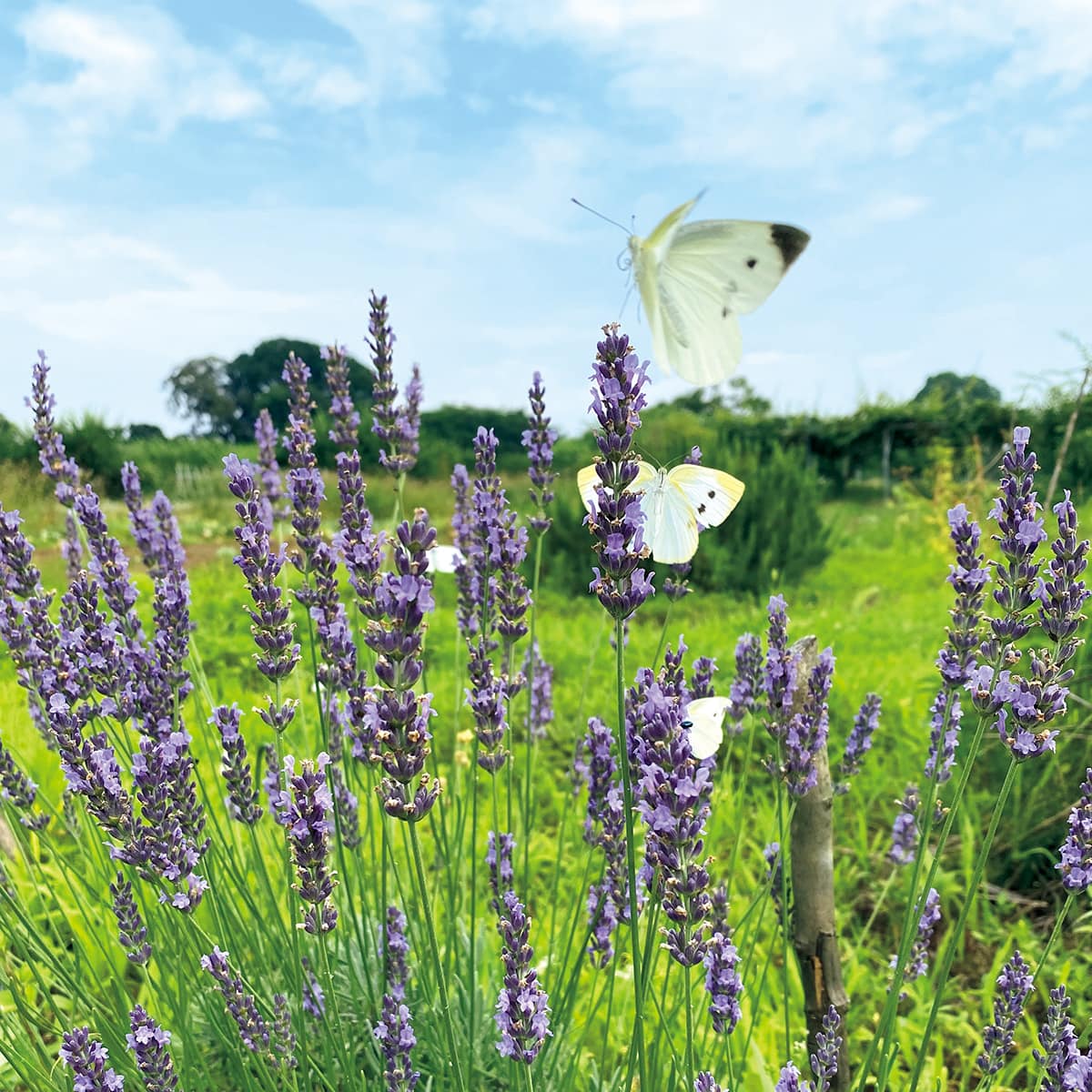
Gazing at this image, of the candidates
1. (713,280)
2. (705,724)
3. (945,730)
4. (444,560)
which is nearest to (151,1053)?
Answer: (705,724)

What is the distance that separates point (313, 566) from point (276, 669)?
246mm

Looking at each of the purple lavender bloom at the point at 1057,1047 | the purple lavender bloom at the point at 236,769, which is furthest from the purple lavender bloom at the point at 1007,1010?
the purple lavender bloom at the point at 236,769

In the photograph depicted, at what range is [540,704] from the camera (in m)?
3.18

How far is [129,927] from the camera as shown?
2.01 metres

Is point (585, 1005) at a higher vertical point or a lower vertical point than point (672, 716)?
lower

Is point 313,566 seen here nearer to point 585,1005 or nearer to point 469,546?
point 469,546

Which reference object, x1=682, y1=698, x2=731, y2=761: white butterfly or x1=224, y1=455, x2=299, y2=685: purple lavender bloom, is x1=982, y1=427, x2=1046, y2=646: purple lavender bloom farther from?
x1=224, y1=455, x2=299, y2=685: purple lavender bloom

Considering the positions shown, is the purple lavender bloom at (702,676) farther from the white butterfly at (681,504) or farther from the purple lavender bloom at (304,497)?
the purple lavender bloom at (304,497)

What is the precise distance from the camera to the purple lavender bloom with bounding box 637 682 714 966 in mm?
1125

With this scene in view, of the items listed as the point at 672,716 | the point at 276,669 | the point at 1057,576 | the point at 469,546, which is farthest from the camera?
the point at 469,546

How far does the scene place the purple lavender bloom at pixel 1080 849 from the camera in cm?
158

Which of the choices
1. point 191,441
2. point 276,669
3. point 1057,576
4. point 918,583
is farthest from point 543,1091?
point 191,441

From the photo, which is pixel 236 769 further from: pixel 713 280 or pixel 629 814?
pixel 713 280

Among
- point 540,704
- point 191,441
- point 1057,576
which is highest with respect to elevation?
point 191,441
